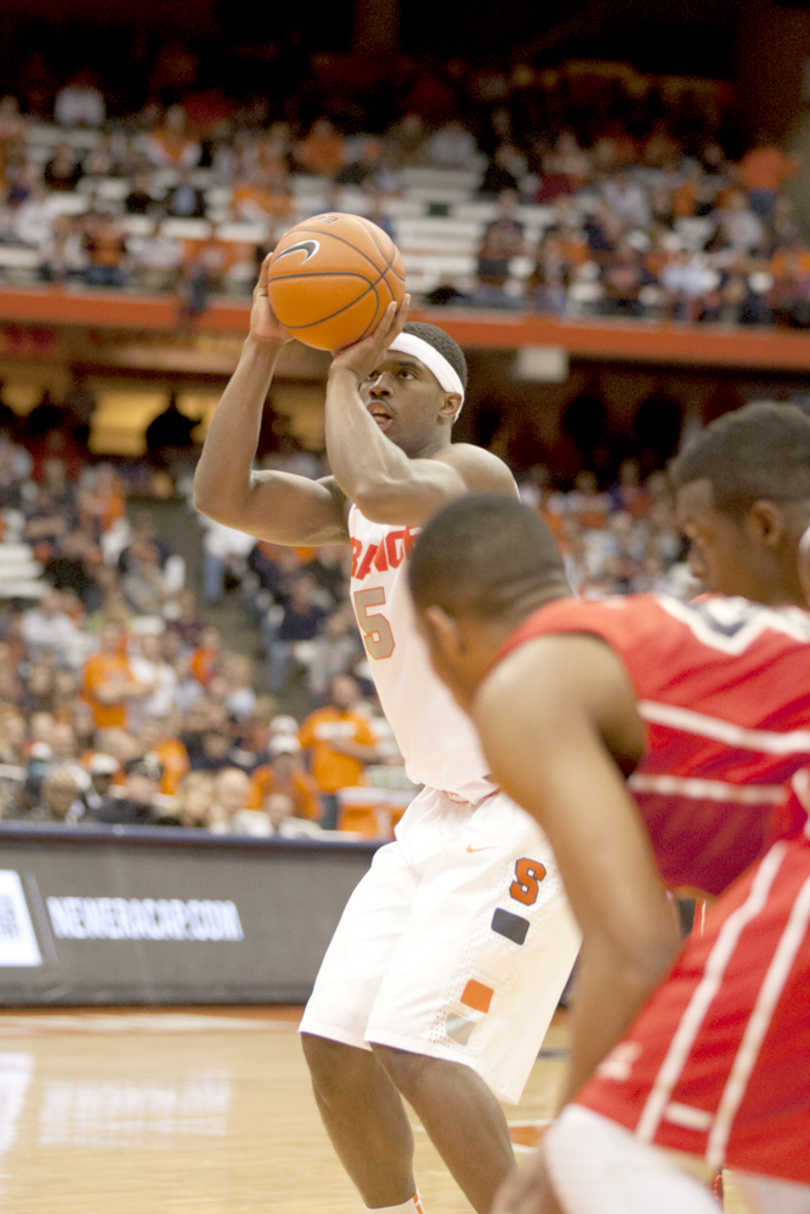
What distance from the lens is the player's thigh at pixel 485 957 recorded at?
130 inches

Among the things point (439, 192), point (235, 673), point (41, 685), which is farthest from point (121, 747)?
point (439, 192)

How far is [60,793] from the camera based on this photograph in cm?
973

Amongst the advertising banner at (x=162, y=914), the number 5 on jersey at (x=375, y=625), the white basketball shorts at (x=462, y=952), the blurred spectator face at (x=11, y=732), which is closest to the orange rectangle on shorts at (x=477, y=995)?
the white basketball shorts at (x=462, y=952)

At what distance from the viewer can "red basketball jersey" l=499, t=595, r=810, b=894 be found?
2113 millimetres

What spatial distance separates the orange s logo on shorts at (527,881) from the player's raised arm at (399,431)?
0.77 m

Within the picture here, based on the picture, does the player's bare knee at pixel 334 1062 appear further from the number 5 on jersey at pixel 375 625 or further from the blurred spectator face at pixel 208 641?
the blurred spectator face at pixel 208 641

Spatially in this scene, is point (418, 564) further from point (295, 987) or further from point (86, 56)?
point (86, 56)

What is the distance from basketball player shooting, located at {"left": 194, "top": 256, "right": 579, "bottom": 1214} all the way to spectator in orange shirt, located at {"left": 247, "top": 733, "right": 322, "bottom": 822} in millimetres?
7212

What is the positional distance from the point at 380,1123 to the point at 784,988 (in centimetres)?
173

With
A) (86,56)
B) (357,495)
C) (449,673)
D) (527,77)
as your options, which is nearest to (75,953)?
(357,495)

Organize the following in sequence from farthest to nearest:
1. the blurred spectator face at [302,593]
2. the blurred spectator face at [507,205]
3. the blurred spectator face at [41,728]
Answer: the blurred spectator face at [507,205]
the blurred spectator face at [302,593]
the blurred spectator face at [41,728]

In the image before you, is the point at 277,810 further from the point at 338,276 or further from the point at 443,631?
the point at 443,631

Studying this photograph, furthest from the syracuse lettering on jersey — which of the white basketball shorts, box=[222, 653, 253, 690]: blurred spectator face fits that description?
box=[222, 653, 253, 690]: blurred spectator face

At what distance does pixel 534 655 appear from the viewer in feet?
6.70
